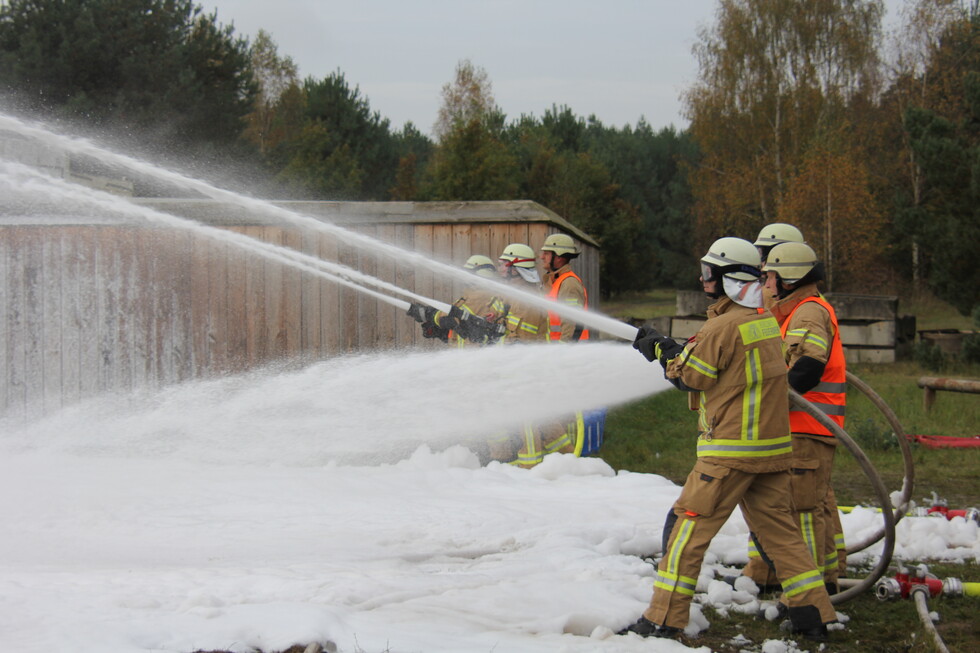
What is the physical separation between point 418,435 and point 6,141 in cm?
524

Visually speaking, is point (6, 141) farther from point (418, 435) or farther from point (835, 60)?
point (835, 60)

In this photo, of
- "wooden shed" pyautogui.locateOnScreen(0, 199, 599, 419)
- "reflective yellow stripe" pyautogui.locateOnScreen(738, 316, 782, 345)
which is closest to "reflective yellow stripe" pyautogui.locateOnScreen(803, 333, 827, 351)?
"reflective yellow stripe" pyautogui.locateOnScreen(738, 316, 782, 345)

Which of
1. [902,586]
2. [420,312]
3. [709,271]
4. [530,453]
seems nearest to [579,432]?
[530,453]

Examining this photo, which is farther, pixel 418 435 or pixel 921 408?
pixel 921 408

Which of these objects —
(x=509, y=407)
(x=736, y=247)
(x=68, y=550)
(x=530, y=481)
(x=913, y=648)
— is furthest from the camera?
(x=509, y=407)

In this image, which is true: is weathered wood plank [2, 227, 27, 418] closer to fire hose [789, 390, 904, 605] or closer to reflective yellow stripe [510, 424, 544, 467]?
reflective yellow stripe [510, 424, 544, 467]

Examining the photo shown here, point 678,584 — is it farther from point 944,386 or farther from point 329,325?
point 944,386

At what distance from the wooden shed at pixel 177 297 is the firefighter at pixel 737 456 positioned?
5.01 meters

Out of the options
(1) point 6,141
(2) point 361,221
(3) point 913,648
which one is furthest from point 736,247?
(1) point 6,141

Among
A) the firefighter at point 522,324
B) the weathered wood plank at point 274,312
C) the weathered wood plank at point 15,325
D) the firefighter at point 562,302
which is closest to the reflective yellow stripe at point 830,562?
the firefighter at point 522,324

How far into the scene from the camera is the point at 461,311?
783cm

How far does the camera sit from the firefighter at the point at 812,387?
16.8 feet

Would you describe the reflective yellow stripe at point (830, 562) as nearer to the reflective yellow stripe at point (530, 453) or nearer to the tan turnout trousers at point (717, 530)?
the tan turnout trousers at point (717, 530)

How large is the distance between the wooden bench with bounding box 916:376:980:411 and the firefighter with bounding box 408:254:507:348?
5167 mm
